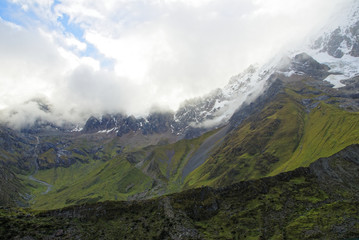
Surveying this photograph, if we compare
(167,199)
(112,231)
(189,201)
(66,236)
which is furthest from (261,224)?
(66,236)

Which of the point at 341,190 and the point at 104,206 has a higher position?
the point at 104,206

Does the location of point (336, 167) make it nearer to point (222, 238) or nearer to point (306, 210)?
point (306, 210)

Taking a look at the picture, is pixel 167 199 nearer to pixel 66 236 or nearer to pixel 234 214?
pixel 234 214

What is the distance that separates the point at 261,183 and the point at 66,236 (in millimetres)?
98692

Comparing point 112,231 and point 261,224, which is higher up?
point 112,231

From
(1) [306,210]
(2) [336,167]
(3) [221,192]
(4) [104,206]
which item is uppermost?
(4) [104,206]

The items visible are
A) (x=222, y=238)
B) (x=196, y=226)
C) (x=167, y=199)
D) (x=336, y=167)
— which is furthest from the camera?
(x=336, y=167)

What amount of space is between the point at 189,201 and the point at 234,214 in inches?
894

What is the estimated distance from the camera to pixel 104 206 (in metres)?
133

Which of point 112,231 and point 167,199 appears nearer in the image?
point 112,231

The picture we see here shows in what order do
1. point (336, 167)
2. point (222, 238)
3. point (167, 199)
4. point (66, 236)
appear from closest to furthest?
point (66, 236) < point (222, 238) < point (167, 199) < point (336, 167)

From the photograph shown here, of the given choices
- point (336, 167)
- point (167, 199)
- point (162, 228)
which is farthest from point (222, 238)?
point (336, 167)

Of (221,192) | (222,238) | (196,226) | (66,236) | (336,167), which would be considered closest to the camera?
(66,236)

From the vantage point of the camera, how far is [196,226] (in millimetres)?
127062
